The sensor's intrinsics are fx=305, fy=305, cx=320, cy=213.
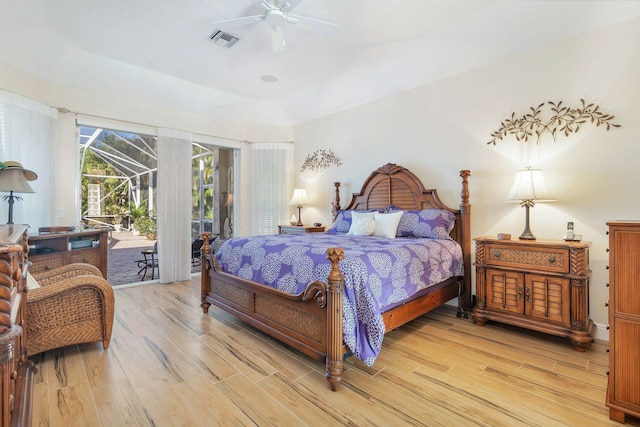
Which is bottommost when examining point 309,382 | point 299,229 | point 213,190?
point 309,382

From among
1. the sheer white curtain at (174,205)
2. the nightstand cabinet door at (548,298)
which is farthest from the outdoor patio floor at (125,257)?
the nightstand cabinet door at (548,298)

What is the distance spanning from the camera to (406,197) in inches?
163

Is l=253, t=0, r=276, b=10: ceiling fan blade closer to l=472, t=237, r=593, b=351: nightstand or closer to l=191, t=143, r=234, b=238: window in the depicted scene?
l=472, t=237, r=593, b=351: nightstand

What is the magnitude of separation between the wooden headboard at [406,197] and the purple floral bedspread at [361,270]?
0.29 meters

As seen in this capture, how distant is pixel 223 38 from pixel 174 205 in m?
2.65

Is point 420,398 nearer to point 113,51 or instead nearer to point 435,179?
point 435,179

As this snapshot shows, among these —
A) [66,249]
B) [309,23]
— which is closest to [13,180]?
[66,249]

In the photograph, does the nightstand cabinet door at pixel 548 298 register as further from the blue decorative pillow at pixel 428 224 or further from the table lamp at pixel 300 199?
the table lamp at pixel 300 199

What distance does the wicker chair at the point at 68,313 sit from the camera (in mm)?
2201

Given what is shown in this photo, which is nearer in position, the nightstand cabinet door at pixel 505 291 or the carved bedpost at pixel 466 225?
the nightstand cabinet door at pixel 505 291

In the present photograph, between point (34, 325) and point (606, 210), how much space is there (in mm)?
4795

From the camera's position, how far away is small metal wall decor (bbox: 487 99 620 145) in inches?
112

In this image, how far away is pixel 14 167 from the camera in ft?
9.17

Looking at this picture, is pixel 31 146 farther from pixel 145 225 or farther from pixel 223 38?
pixel 145 225
